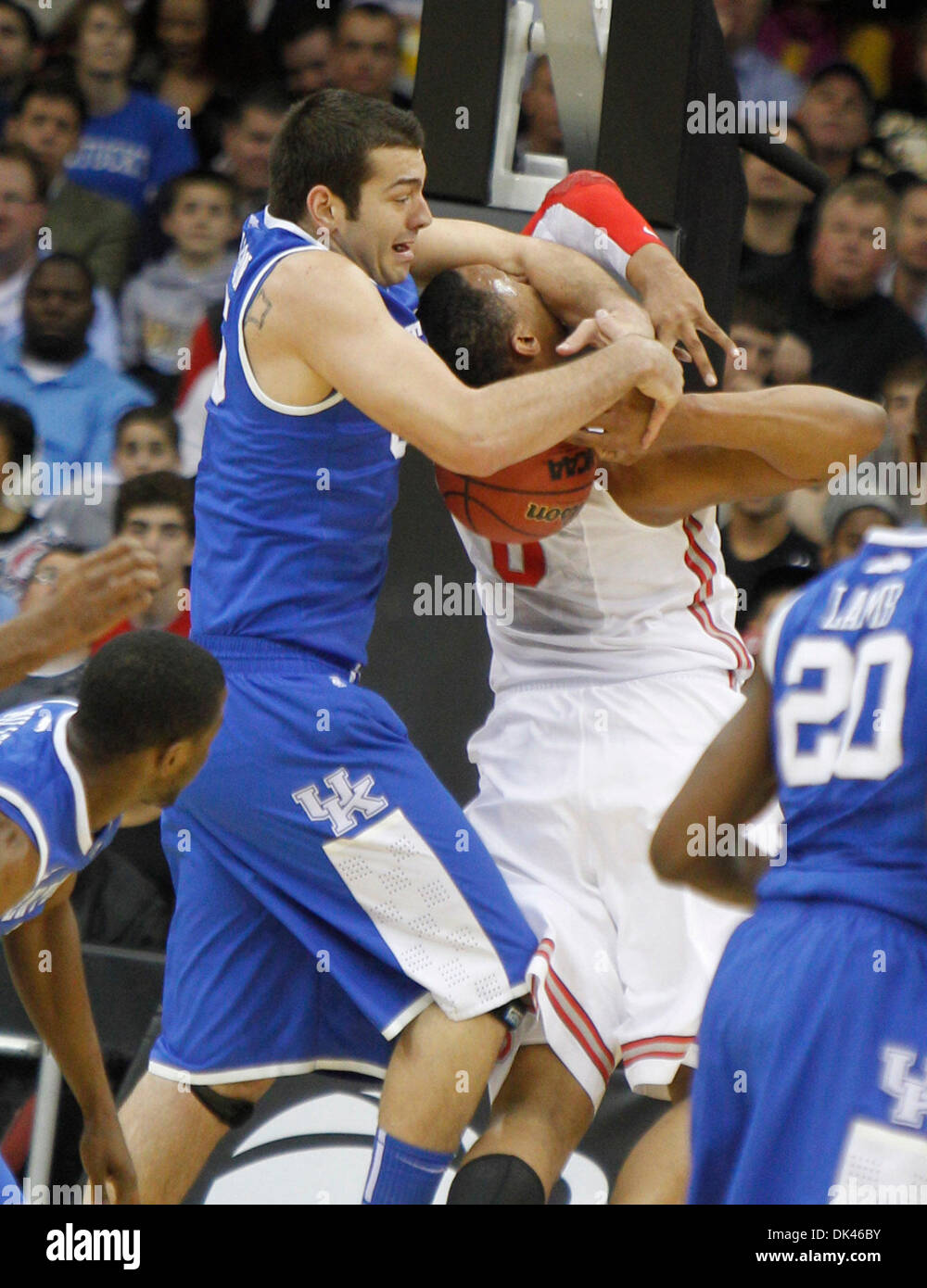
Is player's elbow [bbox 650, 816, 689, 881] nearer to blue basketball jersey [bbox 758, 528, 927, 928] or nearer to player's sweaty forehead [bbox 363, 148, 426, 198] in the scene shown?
blue basketball jersey [bbox 758, 528, 927, 928]

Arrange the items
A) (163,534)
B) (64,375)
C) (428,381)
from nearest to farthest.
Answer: (428,381) → (163,534) → (64,375)

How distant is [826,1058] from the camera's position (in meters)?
2.14

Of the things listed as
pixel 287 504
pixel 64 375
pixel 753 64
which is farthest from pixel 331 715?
pixel 753 64

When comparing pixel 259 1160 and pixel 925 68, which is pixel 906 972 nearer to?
pixel 259 1160

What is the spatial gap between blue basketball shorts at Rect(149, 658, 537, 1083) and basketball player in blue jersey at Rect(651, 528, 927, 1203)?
71cm

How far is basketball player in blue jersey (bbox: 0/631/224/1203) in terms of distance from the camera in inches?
109

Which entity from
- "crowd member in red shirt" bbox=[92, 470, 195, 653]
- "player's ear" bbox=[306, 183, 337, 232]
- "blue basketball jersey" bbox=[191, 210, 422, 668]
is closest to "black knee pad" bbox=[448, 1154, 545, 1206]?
"blue basketball jersey" bbox=[191, 210, 422, 668]

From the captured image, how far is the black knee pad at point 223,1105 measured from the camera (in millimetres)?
3180

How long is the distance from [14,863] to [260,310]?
1.03 metres

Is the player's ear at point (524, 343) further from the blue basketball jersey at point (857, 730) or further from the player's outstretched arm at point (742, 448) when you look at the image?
the blue basketball jersey at point (857, 730)

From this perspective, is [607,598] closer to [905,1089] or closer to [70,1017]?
[70,1017]

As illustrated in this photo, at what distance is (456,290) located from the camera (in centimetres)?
323

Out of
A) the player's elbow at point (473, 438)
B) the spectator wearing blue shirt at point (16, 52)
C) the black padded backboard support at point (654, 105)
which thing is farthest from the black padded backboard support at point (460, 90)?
the spectator wearing blue shirt at point (16, 52)
